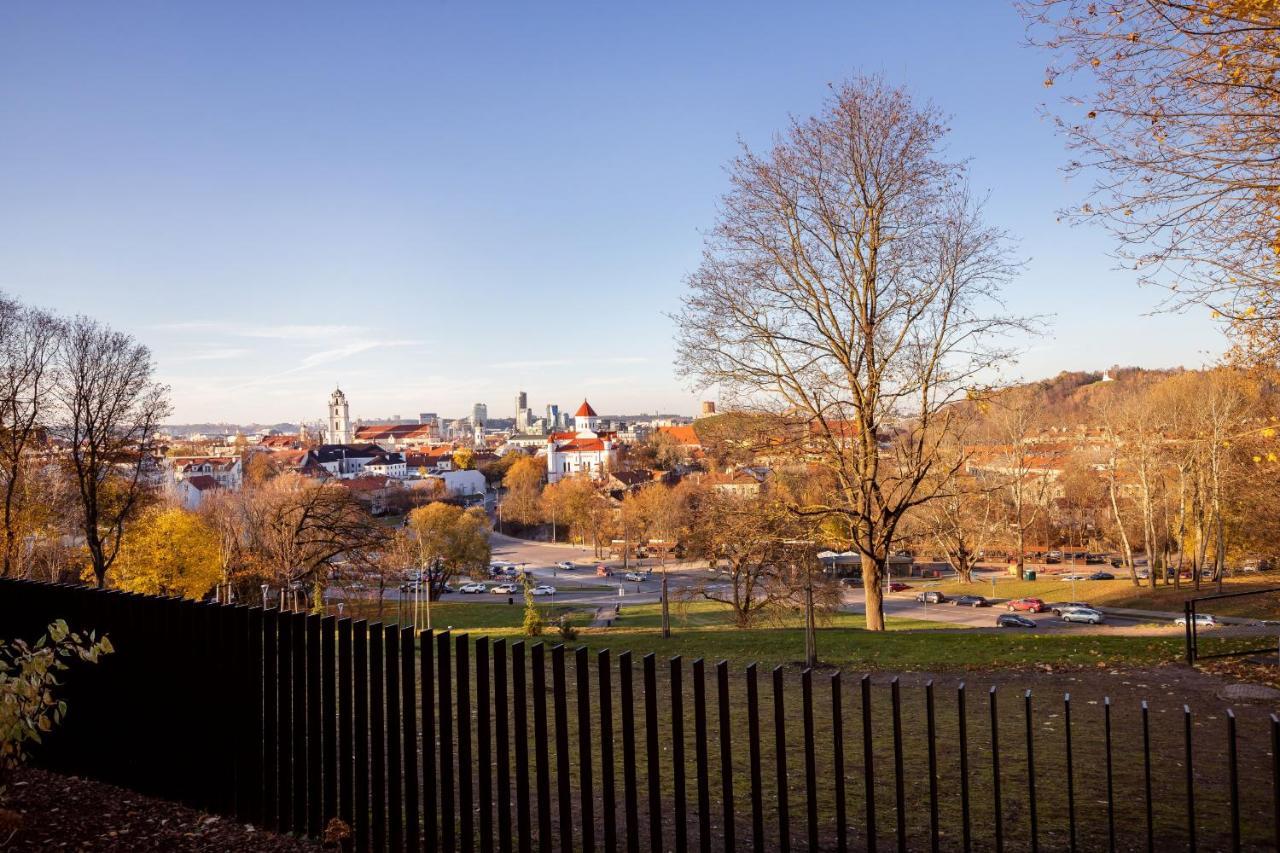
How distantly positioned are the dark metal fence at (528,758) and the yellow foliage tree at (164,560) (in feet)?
87.7

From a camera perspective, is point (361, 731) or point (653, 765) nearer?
point (653, 765)

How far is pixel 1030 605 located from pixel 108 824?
38.8 m

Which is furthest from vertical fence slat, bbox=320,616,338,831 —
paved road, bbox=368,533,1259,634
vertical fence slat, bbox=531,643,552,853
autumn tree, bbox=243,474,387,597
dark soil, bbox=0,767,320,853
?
paved road, bbox=368,533,1259,634

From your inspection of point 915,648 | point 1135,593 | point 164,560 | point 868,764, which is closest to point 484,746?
point 868,764

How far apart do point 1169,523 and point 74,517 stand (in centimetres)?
5393

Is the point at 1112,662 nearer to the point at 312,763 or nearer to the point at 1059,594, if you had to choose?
the point at 312,763

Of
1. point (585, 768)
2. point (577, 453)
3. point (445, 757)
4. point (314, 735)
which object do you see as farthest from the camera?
point (577, 453)

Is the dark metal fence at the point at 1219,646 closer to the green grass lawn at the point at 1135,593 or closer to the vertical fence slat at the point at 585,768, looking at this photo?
the vertical fence slat at the point at 585,768

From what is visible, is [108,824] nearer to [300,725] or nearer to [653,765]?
[300,725]

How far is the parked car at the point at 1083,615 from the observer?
32.8 metres

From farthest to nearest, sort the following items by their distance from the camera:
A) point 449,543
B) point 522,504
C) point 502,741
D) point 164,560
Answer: point 522,504
point 449,543
point 164,560
point 502,741

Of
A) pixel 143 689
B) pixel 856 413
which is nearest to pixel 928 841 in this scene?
pixel 143 689

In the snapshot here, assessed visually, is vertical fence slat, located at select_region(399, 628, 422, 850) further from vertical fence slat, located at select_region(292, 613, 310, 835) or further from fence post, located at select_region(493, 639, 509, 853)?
vertical fence slat, located at select_region(292, 613, 310, 835)

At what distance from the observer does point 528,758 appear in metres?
5.65
